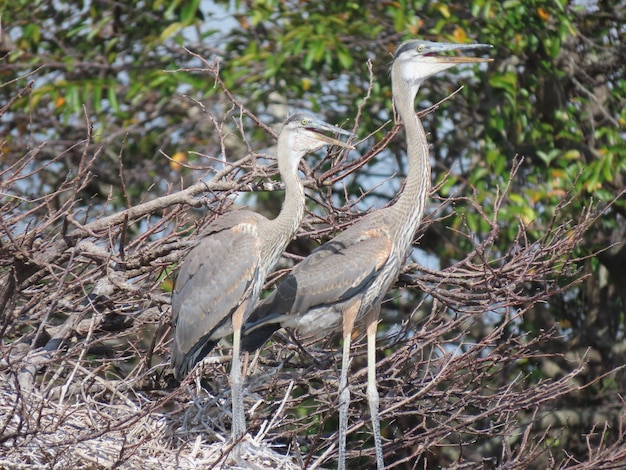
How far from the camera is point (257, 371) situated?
6086mm

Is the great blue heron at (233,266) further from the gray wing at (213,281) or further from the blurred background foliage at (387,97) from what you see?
the blurred background foliage at (387,97)

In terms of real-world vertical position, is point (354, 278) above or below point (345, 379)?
above

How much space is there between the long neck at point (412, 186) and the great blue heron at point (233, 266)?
0.48 m

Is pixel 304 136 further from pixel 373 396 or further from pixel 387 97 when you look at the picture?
pixel 387 97

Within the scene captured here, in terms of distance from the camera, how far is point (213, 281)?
5.52 metres

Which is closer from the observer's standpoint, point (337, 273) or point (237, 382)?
point (237, 382)

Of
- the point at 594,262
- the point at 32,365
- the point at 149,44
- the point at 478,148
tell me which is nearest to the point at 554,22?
the point at 478,148

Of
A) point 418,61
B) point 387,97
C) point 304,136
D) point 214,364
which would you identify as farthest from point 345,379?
point 387,97

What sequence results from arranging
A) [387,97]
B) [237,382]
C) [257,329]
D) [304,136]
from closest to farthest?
[237,382]
[304,136]
[257,329]
[387,97]

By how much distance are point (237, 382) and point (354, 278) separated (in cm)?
76

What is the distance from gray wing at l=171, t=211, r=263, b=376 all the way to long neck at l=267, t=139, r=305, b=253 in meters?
0.10

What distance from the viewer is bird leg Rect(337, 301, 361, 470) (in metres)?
5.30

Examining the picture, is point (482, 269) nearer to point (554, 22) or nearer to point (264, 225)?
point (264, 225)

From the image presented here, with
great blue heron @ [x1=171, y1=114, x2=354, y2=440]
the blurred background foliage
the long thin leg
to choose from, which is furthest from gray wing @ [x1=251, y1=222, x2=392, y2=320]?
the blurred background foliage
